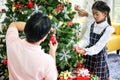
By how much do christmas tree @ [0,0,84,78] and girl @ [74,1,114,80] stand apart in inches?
5.0

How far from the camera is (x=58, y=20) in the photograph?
7.39ft

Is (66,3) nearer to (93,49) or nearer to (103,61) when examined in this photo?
(93,49)

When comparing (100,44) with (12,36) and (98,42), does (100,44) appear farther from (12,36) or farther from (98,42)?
(12,36)

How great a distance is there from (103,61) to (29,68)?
133cm

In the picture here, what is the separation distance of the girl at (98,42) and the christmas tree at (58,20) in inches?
5.0

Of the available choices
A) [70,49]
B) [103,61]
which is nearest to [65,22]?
[70,49]

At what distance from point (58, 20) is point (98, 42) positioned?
476 millimetres

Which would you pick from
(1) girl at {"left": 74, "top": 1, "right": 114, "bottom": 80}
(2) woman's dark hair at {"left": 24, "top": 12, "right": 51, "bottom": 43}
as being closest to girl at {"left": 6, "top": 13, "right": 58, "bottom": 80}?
(2) woman's dark hair at {"left": 24, "top": 12, "right": 51, "bottom": 43}

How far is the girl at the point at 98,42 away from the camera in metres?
2.41

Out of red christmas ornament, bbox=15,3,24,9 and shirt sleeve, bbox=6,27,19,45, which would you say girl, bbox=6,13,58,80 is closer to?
shirt sleeve, bbox=6,27,19,45

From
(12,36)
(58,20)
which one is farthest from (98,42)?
(12,36)

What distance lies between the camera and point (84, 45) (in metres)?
2.64

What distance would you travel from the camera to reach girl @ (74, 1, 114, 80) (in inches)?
95.0

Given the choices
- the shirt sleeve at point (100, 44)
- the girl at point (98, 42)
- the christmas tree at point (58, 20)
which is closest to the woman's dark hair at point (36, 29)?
the christmas tree at point (58, 20)
